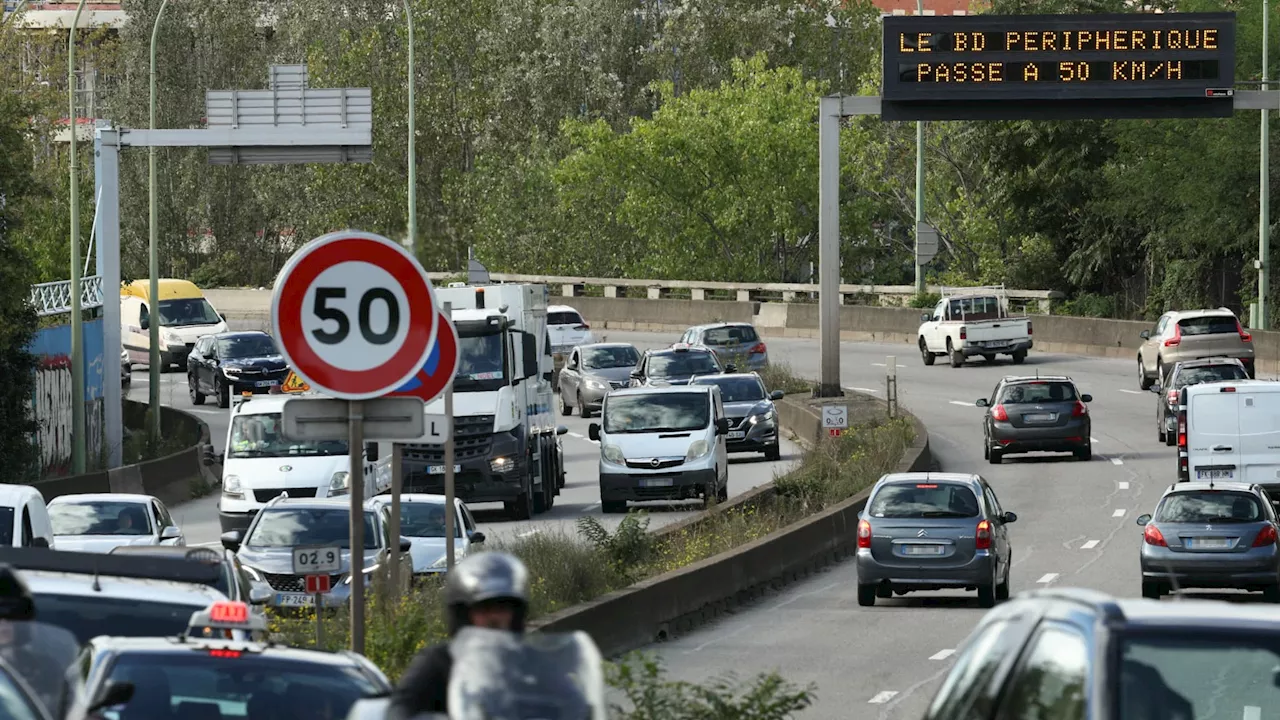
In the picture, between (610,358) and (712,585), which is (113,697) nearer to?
(712,585)

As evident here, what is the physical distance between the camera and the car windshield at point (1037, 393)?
38.5 meters

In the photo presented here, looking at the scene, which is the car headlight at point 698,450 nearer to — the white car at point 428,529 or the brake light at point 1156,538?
the white car at point 428,529

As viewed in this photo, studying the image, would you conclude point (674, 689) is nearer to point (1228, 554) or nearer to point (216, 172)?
point (1228, 554)

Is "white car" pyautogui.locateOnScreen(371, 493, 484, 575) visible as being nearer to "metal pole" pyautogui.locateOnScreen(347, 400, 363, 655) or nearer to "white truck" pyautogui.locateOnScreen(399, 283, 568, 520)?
"white truck" pyautogui.locateOnScreen(399, 283, 568, 520)

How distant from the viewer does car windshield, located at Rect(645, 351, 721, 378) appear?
1768 inches

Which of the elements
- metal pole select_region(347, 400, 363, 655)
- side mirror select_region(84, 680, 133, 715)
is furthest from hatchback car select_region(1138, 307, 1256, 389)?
side mirror select_region(84, 680, 133, 715)

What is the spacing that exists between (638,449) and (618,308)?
40643 millimetres

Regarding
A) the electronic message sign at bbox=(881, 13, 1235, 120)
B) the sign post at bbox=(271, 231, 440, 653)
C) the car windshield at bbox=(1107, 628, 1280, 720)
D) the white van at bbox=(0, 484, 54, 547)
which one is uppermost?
the electronic message sign at bbox=(881, 13, 1235, 120)

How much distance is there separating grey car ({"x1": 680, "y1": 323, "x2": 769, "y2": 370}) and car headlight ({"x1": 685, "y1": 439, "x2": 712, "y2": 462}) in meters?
20.2

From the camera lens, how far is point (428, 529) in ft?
76.5

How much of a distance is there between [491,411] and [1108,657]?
2587 centimetres

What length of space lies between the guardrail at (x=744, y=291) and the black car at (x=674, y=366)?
22.5 metres

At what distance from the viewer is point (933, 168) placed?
3538 inches

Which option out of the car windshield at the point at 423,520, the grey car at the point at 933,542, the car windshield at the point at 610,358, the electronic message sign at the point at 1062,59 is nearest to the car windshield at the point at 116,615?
the car windshield at the point at 423,520
